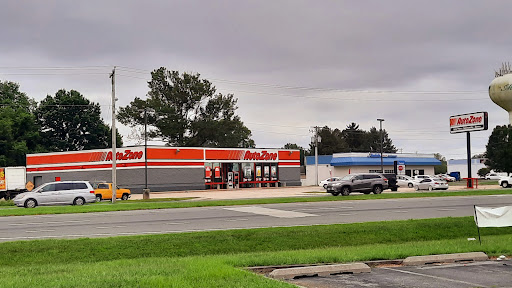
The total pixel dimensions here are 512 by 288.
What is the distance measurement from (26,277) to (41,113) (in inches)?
3523

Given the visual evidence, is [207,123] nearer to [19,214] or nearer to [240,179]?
[240,179]

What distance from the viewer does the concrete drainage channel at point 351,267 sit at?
1068 cm

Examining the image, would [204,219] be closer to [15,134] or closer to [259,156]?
[259,156]

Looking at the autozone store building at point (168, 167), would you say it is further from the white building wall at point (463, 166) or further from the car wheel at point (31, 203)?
the white building wall at point (463, 166)

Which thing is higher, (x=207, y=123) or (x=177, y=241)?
(x=207, y=123)

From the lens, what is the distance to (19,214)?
2870cm

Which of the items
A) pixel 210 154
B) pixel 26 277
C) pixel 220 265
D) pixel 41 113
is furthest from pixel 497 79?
pixel 41 113

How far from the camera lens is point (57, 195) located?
36.4 meters

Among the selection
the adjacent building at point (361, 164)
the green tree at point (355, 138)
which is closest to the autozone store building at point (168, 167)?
the adjacent building at point (361, 164)

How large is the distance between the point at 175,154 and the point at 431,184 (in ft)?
90.0

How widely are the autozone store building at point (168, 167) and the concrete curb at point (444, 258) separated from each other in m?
53.5

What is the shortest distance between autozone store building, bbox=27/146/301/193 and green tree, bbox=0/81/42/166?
1231cm

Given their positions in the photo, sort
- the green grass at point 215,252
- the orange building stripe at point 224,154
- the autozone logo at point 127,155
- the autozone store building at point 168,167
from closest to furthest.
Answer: the green grass at point 215,252
the autozone logo at point 127,155
the autozone store building at point 168,167
the orange building stripe at point 224,154

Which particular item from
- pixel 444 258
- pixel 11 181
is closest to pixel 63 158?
pixel 11 181
